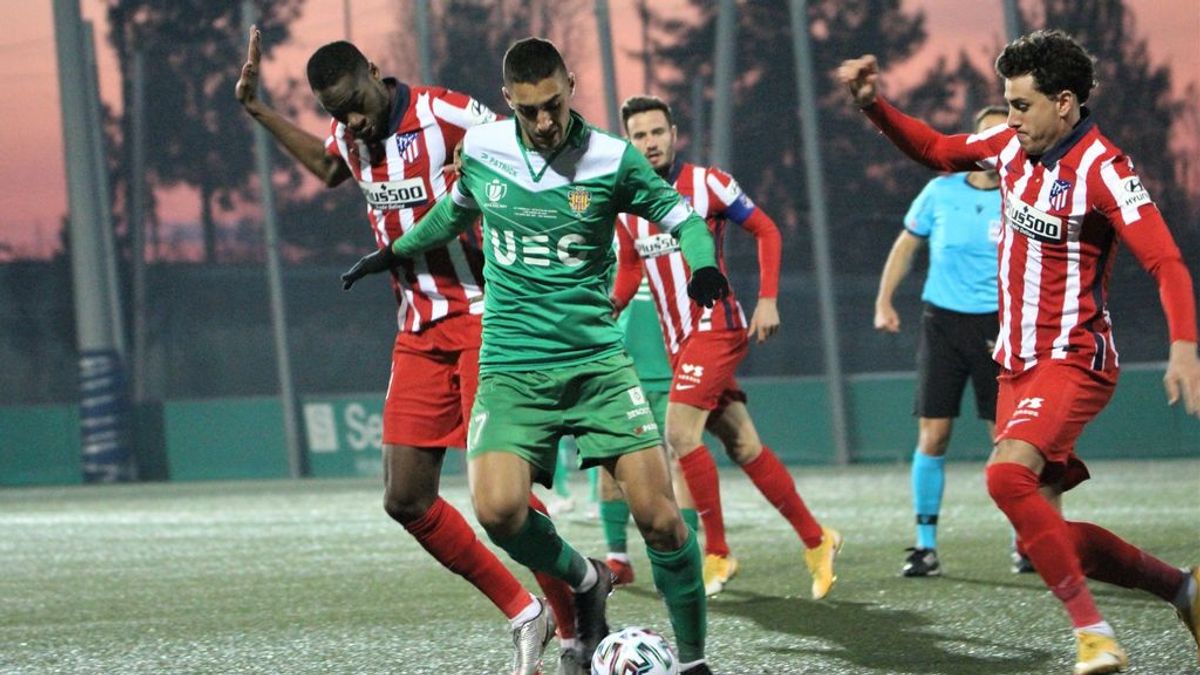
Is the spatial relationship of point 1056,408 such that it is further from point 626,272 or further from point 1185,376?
point 626,272

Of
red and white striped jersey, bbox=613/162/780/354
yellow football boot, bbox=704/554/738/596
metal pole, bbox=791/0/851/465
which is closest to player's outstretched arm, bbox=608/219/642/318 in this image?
red and white striped jersey, bbox=613/162/780/354

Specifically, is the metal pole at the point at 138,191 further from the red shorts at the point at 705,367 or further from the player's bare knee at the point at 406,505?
the player's bare knee at the point at 406,505

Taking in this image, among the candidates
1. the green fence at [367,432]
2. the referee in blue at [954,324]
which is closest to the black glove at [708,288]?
the referee in blue at [954,324]

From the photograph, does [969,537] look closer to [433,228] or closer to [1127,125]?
[433,228]

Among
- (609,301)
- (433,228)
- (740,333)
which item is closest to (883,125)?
(609,301)

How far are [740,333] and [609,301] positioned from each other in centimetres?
248

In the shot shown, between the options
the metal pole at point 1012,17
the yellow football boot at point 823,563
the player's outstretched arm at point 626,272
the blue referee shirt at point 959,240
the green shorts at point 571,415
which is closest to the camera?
the green shorts at point 571,415

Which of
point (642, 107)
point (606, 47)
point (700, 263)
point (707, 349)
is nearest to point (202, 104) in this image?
point (606, 47)

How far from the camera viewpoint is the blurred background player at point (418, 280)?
5195mm

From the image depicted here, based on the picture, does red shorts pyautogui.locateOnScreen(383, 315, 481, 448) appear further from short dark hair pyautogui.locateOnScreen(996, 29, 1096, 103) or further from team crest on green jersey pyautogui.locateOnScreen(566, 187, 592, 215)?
short dark hair pyautogui.locateOnScreen(996, 29, 1096, 103)

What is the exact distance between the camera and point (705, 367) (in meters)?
7.14

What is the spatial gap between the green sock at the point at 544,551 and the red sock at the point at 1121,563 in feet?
4.32

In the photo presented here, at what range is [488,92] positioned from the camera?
20031 millimetres

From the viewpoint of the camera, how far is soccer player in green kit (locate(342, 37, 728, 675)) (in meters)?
4.63
